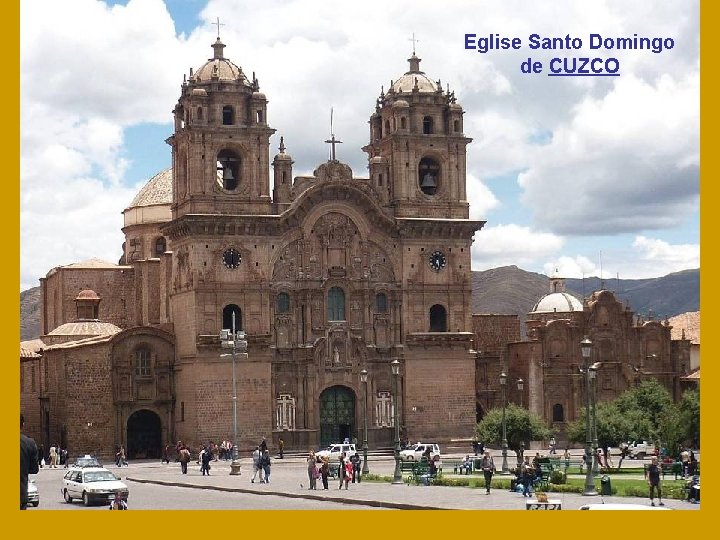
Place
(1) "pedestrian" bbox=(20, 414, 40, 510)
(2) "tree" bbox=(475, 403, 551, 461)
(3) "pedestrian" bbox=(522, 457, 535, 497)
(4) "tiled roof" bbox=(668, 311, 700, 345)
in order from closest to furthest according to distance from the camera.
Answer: (1) "pedestrian" bbox=(20, 414, 40, 510) → (3) "pedestrian" bbox=(522, 457, 535, 497) → (2) "tree" bbox=(475, 403, 551, 461) → (4) "tiled roof" bbox=(668, 311, 700, 345)

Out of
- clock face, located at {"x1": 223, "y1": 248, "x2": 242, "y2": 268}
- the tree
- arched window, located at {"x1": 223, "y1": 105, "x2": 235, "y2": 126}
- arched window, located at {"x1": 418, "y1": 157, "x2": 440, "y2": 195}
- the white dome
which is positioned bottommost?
the tree

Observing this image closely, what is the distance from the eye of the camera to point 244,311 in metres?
73.0

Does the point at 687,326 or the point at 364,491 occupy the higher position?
the point at 687,326

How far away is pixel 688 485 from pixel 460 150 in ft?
124

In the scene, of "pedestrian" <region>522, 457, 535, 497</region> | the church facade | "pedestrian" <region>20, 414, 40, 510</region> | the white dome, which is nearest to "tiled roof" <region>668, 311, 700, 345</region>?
the white dome

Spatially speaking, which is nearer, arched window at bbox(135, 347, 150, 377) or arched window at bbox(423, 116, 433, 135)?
arched window at bbox(135, 347, 150, 377)

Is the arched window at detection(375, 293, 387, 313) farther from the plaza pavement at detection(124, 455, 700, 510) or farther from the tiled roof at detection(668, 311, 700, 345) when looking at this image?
the tiled roof at detection(668, 311, 700, 345)

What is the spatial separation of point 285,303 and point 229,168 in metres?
7.14

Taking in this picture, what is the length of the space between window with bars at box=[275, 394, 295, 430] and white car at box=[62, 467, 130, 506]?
28241 millimetres

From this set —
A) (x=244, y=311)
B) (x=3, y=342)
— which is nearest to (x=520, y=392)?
(x=244, y=311)

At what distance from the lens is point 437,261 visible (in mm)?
77375

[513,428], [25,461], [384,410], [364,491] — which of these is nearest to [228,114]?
[384,410]

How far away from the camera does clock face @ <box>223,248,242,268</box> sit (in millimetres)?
73062

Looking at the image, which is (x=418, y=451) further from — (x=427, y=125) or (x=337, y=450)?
(x=427, y=125)
